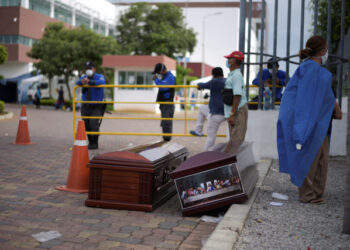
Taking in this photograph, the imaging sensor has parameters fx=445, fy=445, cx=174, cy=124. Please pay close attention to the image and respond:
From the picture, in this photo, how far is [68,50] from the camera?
36.8 meters

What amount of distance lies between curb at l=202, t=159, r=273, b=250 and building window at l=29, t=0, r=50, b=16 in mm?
45887

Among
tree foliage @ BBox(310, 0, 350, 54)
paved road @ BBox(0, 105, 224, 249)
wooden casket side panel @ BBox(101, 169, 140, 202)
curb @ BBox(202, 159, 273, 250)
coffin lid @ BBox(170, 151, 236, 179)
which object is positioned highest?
tree foliage @ BBox(310, 0, 350, 54)

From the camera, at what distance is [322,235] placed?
3.57 metres

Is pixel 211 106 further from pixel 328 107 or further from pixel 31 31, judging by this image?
pixel 31 31

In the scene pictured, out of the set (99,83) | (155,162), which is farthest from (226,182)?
(99,83)

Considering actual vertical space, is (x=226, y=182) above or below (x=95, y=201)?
above

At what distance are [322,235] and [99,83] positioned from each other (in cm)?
680

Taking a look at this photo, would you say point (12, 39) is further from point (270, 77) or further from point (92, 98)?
point (270, 77)

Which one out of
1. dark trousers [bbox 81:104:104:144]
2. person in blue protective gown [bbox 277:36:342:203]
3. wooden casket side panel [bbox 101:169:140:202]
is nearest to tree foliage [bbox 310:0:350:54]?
dark trousers [bbox 81:104:104:144]

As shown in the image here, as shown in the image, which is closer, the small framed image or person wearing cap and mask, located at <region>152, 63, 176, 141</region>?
the small framed image

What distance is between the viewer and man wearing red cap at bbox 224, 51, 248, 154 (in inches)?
244

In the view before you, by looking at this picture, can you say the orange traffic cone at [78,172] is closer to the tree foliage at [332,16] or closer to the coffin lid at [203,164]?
the coffin lid at [203,164]

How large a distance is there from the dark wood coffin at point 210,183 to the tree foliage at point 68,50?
33076mm

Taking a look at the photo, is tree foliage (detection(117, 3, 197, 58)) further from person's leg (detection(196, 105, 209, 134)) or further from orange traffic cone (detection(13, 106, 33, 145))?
person's leg (detection(196, 105, 209, 134))
